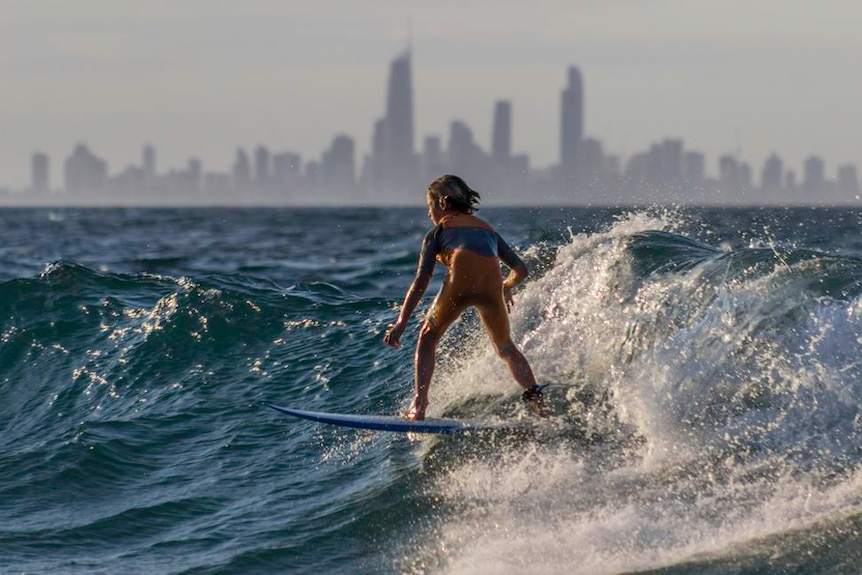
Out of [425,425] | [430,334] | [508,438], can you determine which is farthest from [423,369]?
[508,438]

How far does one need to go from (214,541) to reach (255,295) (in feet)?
21.2

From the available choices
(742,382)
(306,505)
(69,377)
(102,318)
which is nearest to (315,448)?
(306,505)

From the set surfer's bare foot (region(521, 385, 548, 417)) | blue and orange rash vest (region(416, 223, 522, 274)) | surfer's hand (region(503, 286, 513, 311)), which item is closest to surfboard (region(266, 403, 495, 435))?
surfer's bare foot (region(521, 385, 548, 417))

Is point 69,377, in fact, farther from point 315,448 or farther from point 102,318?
point 315,448

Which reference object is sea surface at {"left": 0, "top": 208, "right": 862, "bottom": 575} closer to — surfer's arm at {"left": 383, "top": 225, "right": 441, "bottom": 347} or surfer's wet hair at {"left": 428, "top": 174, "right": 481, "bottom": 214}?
surfer's arm at {"left": 383, "top": 225, "right": 441, "bottom": 347}

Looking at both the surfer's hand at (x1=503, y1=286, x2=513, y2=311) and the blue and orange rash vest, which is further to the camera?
the surfer's hand at (x1=503, y1=286, x2=513, y2=311)

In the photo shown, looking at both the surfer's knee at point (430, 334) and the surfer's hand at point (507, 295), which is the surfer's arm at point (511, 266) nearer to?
the surfer's hand at point (507, 295)

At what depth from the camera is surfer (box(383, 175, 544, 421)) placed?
840 cm

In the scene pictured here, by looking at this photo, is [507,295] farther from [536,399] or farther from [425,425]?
[425,425]

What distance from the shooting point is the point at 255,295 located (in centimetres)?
1414

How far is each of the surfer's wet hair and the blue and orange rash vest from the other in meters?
0.17

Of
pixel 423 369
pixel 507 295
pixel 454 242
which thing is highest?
pixel 454 242

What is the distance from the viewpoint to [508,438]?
8211mm

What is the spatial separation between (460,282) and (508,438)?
3.51 ft
